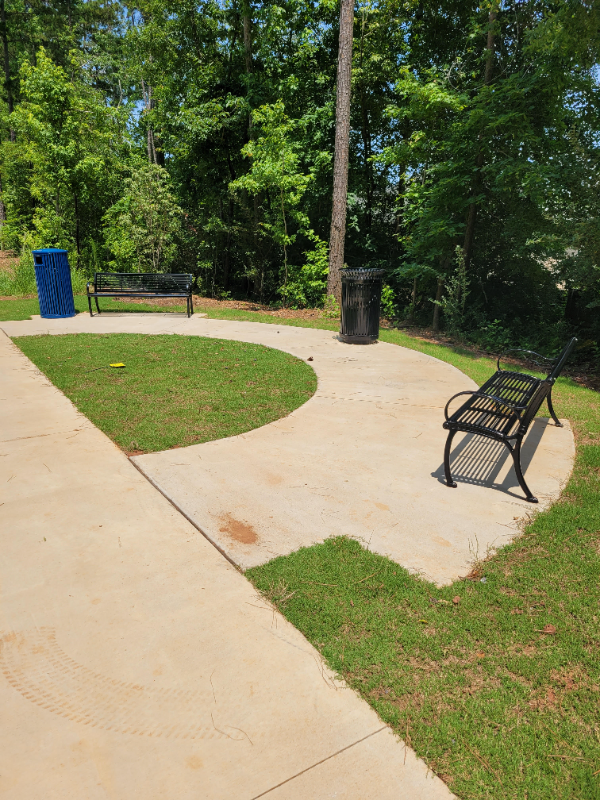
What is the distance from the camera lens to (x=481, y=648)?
2430 mm

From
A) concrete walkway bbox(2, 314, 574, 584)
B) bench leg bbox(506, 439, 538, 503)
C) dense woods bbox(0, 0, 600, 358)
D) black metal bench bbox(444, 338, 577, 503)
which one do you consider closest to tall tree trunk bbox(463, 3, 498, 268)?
dense woods bbox(0, 0, 600, 358)

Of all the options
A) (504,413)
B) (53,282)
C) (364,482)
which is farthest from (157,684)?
(53,282)

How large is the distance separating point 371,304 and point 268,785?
298 inches

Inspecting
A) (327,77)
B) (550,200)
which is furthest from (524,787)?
(327,77)

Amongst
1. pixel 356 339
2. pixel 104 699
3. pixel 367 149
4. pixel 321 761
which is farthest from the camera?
pixel 367 149

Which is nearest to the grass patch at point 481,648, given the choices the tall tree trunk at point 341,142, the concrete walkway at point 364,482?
the concrete walkway at point 364,482

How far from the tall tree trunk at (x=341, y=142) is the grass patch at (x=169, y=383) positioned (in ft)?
16.1

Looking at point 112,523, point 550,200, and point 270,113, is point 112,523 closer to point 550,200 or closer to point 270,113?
point 550,200

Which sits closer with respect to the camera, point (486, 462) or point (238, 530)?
point (238, 530)

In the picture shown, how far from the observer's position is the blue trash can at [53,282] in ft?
33.6

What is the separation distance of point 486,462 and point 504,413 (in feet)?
1.80

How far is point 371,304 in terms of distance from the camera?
8672 millimetres

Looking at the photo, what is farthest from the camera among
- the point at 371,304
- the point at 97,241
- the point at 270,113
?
the point at 97,241

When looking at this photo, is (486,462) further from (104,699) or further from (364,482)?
(104,699)
